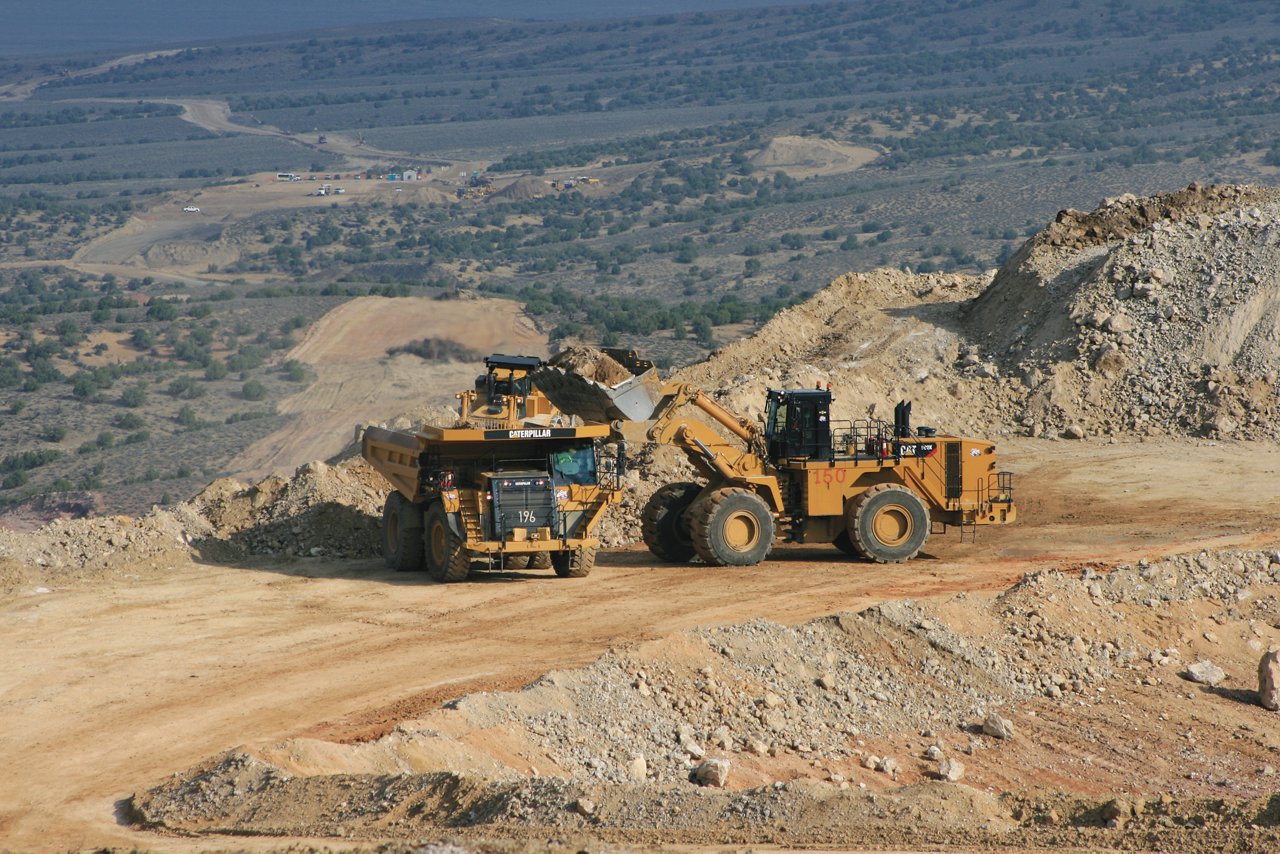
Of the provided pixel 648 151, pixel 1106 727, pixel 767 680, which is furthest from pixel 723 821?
pixel 648 151

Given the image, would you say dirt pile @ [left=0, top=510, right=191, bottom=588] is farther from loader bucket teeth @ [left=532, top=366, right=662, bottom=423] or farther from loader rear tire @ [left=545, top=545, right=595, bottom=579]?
loader bucket teeth @ [left=532, top=366, right=662, bottom=423]

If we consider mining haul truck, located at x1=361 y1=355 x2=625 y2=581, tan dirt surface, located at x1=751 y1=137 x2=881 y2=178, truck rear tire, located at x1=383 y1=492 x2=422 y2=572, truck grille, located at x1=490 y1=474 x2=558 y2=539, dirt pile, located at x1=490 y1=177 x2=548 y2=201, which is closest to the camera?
truck grille, located at x1=490 y1=474 x2=558 y2=539

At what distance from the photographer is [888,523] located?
27156 millimetres

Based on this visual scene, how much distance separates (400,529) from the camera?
27047mm

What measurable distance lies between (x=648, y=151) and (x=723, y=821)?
6727 inches

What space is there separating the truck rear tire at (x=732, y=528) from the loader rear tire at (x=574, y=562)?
172 centimetres

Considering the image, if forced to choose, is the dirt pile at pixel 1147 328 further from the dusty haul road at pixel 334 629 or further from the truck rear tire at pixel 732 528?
the truck rear tire at pixel 732 528

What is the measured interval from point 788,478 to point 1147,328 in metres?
15.3

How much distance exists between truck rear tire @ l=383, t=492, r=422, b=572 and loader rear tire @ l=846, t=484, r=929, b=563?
21.3 ft

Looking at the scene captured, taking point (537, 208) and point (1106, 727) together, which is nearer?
point (1106, 727)

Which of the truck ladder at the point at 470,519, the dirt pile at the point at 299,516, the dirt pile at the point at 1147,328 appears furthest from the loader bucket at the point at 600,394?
the dirt pile at the point at 1147,328

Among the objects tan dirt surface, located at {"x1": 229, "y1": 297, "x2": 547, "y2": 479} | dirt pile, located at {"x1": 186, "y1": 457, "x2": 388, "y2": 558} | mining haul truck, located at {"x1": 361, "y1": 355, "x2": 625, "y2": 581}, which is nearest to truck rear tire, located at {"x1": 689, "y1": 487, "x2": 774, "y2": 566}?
mining haul truck, located at {"x1": 361, "y1": 355, "x2": 625, "y2": 581}

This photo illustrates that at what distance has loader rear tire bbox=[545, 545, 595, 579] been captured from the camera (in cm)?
2611

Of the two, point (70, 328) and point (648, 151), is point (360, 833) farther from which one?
point (648, 151)
